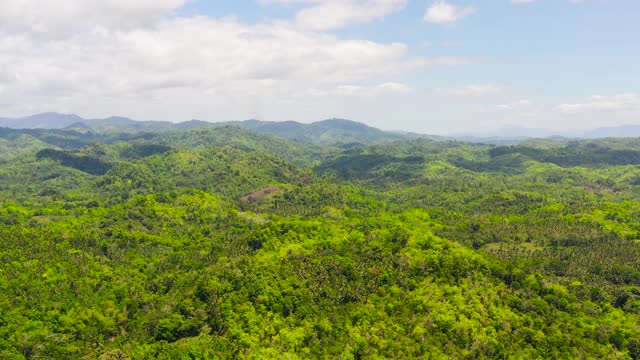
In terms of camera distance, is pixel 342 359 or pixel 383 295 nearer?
pixel 342 359

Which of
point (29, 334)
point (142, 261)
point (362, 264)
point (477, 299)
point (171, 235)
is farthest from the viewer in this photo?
point (171, 235)

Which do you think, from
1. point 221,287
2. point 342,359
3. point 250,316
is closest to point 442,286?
point 342,359

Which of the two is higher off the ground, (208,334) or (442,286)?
(442,286)

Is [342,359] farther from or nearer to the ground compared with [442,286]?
nearer to the ground

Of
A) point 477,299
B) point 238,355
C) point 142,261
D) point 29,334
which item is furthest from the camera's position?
point 142,261

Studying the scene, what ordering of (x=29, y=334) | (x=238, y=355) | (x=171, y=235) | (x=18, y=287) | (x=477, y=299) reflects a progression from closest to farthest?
(x=238, y=355) < (x=29, y=334) < (x=477, y=299) < (x=18, y=287) < (x=171, y=235)

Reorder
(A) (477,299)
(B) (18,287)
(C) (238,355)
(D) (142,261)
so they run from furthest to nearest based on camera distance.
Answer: (D) (142,261), (B) (18,287), (A) (477,299), (C) (238,355)

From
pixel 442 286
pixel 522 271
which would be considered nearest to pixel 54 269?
pixel 442 286

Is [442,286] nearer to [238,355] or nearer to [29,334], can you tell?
[238,355]

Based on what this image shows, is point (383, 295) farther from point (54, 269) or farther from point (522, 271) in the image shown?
point (54, 269)
